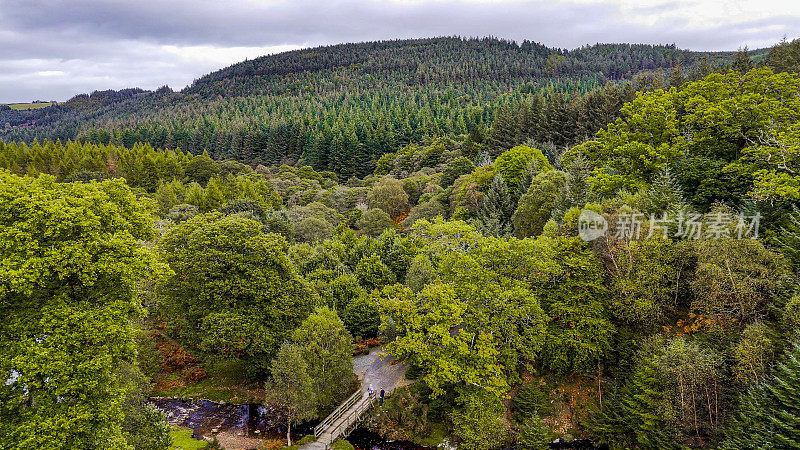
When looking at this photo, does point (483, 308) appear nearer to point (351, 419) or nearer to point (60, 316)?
point (351, 419)

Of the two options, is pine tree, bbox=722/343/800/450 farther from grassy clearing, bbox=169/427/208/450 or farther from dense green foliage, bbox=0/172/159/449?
grassy clearing, bbox=169/427/208/450

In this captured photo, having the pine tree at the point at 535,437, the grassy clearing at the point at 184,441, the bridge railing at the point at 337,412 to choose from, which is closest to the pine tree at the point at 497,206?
the bridge railing at the point at 337,412

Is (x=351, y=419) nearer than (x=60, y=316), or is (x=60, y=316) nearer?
(x=60, y=316)

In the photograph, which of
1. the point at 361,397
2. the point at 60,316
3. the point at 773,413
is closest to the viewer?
the point at 60,316

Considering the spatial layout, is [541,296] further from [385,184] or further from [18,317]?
[385,184]

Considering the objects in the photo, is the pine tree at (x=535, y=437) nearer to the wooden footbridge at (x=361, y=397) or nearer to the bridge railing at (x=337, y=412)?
the wooden footbridge at (x=361, y=397)

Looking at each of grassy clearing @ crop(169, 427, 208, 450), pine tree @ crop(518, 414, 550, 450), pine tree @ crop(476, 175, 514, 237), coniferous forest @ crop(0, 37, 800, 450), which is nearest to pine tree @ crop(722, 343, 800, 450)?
coniferous forest @ crop(0, 37, 800, 450)

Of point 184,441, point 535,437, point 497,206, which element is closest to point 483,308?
point 535,437

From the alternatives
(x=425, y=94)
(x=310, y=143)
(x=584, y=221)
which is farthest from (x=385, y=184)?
(x=425, y=94)
